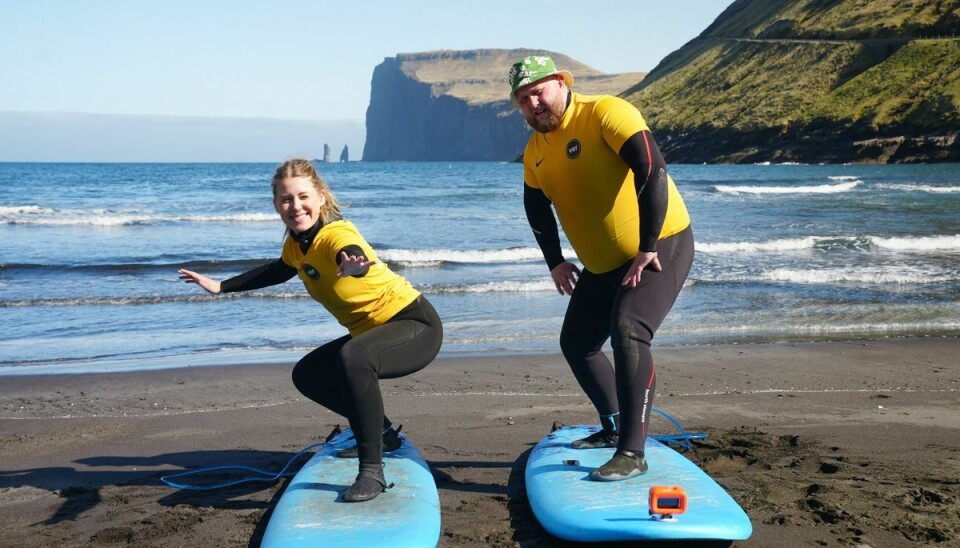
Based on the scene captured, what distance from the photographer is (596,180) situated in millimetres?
4809

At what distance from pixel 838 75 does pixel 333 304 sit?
3743 inches

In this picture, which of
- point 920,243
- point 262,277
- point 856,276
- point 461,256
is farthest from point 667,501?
point 920,243

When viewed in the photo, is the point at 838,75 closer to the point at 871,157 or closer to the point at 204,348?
the point at 871,157

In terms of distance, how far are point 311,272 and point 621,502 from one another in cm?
192

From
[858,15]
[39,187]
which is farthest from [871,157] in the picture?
[39,187]

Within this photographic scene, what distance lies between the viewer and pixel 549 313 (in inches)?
470

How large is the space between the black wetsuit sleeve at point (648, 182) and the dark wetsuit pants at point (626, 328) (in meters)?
0.25

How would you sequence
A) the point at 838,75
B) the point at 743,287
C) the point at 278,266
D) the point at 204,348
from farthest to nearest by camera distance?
1. the point at 838,75
2. the point at 743,287
3. the point at 204,348
4. the point at 278,266

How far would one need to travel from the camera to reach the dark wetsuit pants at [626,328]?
187 inches

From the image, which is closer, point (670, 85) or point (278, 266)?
point (278, 266)

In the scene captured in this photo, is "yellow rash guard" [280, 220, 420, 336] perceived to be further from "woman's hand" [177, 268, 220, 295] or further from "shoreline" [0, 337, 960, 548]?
"shoreline" [0, 337, 960, 548]

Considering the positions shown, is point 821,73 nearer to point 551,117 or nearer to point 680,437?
point 680,437

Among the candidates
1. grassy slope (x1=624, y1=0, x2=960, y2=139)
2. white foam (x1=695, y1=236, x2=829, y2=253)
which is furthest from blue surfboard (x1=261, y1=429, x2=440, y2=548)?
grassy slope (x1=624, y1=0, x2=960, y2=139)

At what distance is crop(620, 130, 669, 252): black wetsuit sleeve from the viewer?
4.59m
